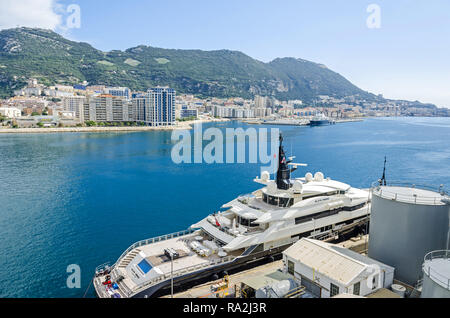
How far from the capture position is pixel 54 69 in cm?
18825

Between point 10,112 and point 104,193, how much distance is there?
358ft

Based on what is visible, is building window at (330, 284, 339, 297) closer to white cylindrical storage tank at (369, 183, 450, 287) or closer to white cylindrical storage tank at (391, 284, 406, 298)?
white cylindrical storage tank at (391, 284, 406, 298)

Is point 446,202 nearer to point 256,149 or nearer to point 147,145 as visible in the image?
point 256,149

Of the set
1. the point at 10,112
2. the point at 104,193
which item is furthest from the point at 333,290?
the point at 10,112

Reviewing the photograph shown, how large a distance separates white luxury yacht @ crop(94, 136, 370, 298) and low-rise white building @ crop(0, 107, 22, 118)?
12412cm

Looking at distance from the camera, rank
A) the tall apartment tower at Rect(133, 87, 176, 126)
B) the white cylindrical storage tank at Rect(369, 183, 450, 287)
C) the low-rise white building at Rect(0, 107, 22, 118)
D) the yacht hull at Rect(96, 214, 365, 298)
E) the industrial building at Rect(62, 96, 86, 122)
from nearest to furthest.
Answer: the white cylindrical storage tank at Rect(369, 183, 450, 287) → the yacht hull at Rect(96, 214, 365, 298) → the low-rise white building at Rect(0, 107, 22, 118) → the tall apartment tower at Rect(133, 87, 176, 126) → the industrial building at Rect(62, 96, 86, 122)

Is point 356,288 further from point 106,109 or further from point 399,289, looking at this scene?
point 106,109

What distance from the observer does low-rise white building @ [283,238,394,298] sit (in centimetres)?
1164

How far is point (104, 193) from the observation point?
35.6 m

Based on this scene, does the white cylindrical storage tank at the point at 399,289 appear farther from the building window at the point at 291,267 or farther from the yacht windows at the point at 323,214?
the yacht windows at the point at 323,214

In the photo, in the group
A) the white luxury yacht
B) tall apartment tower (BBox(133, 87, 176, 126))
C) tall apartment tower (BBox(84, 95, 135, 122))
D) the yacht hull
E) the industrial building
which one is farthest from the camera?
the industrial building

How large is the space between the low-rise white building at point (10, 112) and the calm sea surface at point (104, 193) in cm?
5690

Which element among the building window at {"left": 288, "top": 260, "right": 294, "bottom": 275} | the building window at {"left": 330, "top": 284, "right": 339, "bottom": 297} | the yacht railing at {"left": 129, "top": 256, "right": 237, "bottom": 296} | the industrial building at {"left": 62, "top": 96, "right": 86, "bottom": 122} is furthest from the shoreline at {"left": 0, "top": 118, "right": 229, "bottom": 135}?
the building window at {"left": 330, "top": 284, "right": 339, "bottom": 297}
